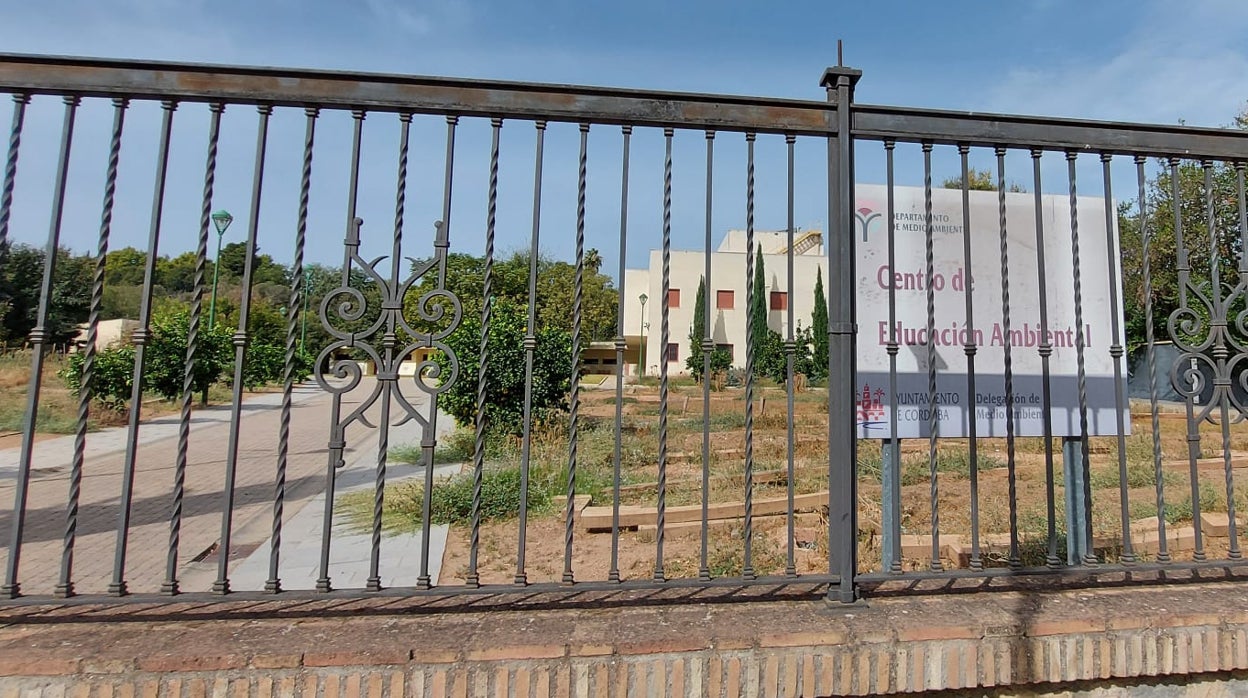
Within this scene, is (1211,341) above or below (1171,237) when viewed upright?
below

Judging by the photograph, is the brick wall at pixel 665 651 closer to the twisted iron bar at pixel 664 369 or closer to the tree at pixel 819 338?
the twisted iron bar at pixel 664 369

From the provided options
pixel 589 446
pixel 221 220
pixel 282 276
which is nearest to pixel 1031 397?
pixel 589 446

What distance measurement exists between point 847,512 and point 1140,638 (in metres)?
0.82

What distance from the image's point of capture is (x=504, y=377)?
8.73 metres

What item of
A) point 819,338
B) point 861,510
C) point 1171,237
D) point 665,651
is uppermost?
point 1171,237

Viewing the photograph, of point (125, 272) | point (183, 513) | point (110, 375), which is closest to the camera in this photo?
point (183, 513)

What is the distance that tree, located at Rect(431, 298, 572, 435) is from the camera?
872 cm

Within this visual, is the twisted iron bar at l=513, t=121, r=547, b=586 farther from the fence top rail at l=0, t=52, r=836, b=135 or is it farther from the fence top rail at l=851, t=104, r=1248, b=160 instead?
the fence top rail at l=851, t=104, r=1248, b=160

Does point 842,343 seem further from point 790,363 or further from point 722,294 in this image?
point 722,294

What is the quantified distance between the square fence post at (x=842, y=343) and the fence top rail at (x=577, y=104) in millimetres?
79

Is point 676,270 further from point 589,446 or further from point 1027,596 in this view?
point 1027,596

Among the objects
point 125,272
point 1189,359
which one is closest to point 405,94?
point 1189,359

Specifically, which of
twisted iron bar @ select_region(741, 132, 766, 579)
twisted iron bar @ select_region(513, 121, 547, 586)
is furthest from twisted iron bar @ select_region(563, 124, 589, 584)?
twisted iron bar @ select_region(741, 132, 766, 579)

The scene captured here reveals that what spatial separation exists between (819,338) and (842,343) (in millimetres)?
25718
